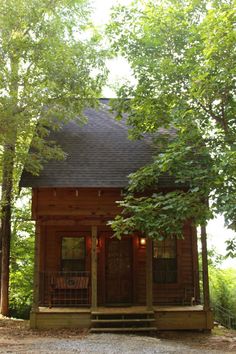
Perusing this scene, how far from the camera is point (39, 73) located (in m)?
11.6

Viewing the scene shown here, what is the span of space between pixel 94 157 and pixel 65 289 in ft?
13.4

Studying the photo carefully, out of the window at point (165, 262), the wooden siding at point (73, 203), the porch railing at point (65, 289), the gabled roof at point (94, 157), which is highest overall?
the gabled roof at point (94, 157)

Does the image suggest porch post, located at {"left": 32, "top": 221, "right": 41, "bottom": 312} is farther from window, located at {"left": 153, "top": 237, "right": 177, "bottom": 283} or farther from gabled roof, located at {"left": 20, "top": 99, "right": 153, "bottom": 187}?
window, located at {"left": 153, "top": 237, "right": 177, "bottom": 283}

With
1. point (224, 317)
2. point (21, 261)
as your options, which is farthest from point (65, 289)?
point (224, 317)

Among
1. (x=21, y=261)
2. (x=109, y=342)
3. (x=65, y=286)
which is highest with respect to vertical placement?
(x=21, y=261)

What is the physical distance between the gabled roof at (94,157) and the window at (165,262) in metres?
2.91

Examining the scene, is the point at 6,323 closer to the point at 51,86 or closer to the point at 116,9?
the point at 51,86

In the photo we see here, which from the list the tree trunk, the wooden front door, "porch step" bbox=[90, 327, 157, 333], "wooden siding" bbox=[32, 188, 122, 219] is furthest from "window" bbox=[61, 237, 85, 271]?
"porch step" bbox=[90, 327, 157, 333]

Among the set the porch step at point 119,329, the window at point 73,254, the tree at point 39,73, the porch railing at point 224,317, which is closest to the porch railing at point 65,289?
the window at point 73,254

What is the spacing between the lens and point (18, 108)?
1086cm

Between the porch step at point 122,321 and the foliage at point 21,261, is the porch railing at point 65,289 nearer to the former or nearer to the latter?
the porch step at point 122,321

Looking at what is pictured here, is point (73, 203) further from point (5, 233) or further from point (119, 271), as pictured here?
point (5, 233)

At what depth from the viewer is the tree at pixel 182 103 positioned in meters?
8.58

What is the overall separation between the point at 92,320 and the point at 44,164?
15.2 ft
